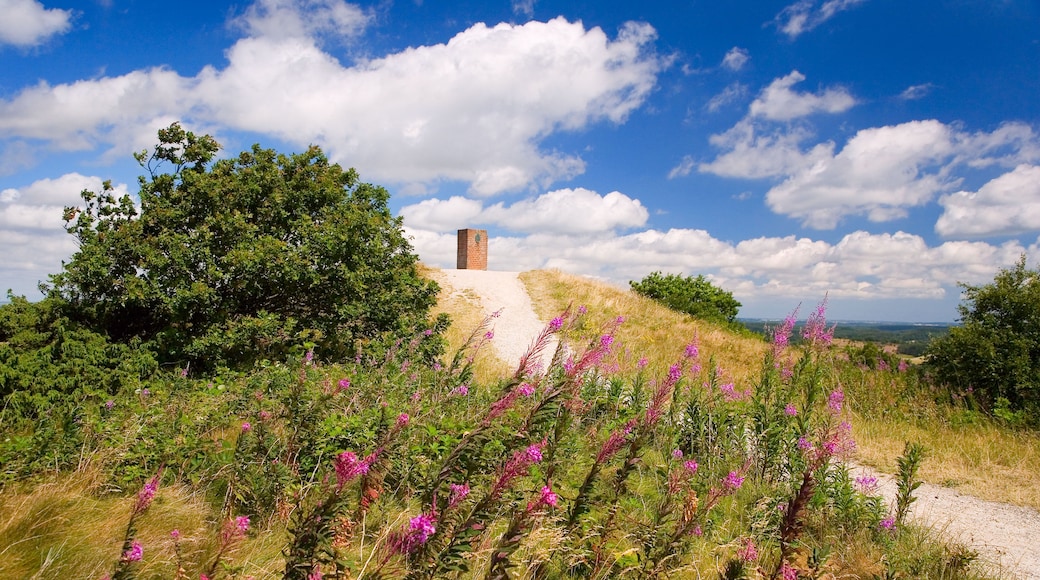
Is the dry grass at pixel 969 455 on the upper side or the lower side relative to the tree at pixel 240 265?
lower

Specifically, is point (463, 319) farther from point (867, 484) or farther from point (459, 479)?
point (459, 479)

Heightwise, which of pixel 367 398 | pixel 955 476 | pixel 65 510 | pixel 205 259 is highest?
pixel 205 259

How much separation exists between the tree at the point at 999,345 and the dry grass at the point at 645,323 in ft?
11.6

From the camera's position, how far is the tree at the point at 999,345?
356 inches

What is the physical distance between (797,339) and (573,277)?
685 inches

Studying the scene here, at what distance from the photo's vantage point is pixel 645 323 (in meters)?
17.8

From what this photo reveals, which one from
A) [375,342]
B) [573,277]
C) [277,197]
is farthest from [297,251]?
[573,277]

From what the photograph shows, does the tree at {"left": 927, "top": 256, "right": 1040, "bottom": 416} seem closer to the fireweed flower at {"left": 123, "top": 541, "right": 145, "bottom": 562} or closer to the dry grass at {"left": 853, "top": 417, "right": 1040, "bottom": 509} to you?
the dry grass at {"left": 853, "top": 417, "right": 1040, "bottom": 509}

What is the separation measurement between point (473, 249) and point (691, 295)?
9.99m

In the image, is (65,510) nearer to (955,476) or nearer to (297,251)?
(297,251)

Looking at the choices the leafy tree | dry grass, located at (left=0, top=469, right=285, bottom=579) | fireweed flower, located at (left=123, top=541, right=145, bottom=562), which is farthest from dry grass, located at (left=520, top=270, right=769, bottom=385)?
fireweed flower, located at (left=123, top=541, right=145, bottom=562)

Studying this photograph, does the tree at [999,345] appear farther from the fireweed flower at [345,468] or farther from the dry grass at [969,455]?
the fireweed flower at [345,468]

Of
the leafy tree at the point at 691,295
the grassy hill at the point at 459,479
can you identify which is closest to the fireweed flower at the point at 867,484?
the grassy hill at the point at 459,479

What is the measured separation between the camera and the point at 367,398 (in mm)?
5570
